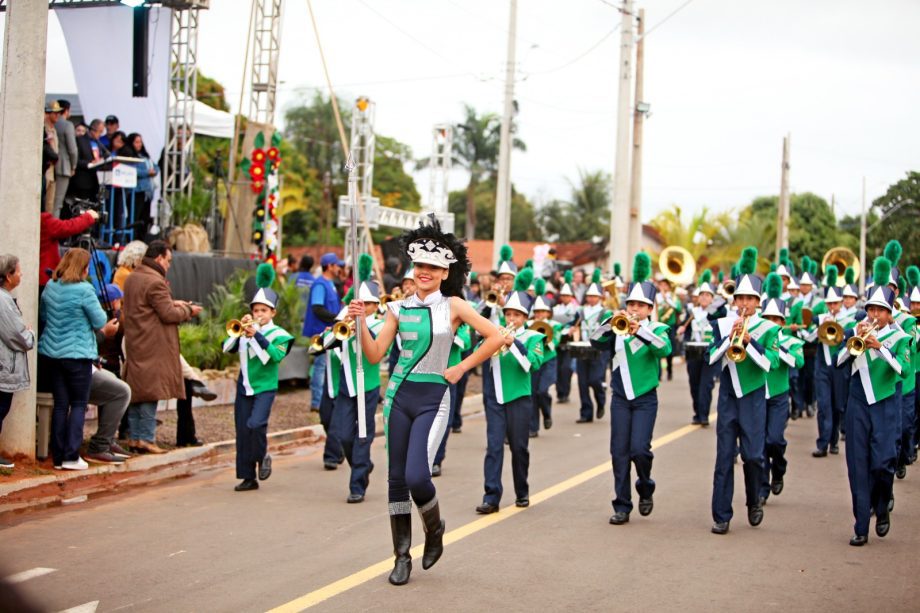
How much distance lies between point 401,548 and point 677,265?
1263cm

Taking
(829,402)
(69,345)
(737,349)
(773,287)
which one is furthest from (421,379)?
(829,402)

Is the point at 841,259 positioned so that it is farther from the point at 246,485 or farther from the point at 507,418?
the point at 246,485

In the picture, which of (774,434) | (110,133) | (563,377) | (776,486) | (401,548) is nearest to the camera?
(401,548)

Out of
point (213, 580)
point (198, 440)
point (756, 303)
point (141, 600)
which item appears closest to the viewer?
point (141, 600)

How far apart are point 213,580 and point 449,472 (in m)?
5.12

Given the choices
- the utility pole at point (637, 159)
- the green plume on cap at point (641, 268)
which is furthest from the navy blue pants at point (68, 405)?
the utility pole at point (637, 159)

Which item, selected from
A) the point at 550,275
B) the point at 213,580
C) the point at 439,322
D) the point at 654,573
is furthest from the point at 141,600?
the point at 550,275

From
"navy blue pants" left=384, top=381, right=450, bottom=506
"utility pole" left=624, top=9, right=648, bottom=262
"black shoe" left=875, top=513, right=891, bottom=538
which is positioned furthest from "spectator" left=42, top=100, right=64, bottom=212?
"utility pole" left=624, top=9, right=648, bottom=262

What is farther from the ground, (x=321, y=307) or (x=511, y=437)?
(x=321, y=307)

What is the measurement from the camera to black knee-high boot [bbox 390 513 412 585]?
23.8 ft

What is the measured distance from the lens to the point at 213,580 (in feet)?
23.8

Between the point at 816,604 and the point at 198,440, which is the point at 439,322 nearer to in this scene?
the point at 816,604

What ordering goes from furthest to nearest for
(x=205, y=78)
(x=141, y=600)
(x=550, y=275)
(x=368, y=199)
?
(x=205, y=78) → (x=550, y=275) → (x=368, y=199) → (x=141, y=600)

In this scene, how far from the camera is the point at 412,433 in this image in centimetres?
734
